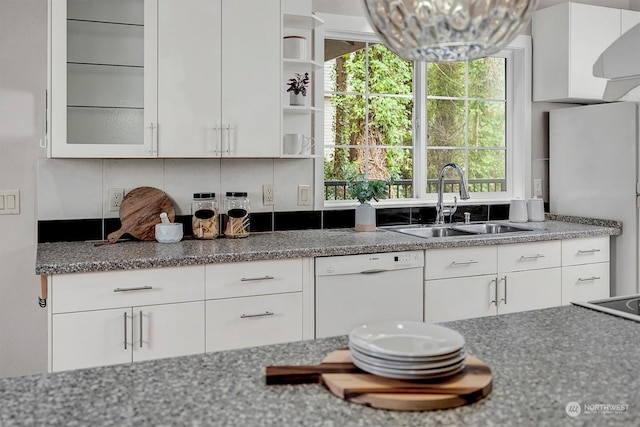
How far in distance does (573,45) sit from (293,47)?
6.01ft

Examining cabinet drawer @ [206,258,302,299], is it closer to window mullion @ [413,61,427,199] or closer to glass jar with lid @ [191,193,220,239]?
glass jar with lid @ [191,193,220,239]

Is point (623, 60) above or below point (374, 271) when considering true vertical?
above

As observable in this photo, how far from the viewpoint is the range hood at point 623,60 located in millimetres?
1576

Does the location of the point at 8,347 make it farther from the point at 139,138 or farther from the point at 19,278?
the point at 139,138

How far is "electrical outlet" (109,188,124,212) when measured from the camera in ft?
9.52

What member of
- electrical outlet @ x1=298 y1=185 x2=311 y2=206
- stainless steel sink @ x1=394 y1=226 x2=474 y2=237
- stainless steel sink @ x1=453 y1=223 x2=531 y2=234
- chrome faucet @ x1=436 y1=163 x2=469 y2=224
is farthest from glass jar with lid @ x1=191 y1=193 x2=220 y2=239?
stainless steel sink @ x1=453 y1=223 x2=531 y2=234

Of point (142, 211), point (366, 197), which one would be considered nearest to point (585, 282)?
point (366, 197)

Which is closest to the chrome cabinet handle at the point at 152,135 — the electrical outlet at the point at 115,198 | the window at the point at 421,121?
the electrical outlet at the point at 115,198

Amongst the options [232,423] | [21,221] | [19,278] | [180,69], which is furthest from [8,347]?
[232,423]

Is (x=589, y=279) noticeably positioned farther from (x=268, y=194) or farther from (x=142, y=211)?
(x=142, y=211)

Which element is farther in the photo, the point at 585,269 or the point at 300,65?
the point at 585,269

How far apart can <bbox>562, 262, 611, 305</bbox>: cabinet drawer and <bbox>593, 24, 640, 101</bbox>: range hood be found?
1725 mm

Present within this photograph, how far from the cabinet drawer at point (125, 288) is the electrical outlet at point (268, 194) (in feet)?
2.87

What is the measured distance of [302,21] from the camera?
10.2ft
